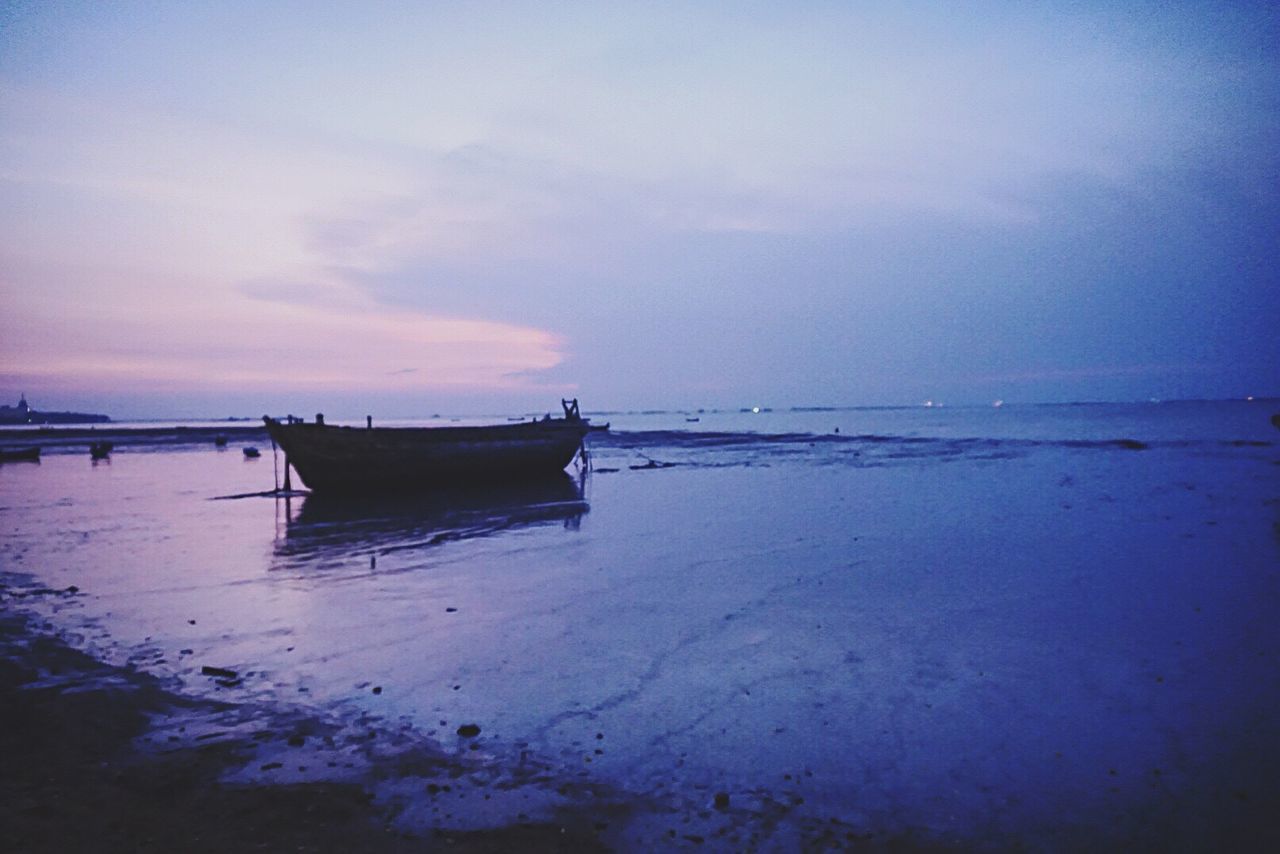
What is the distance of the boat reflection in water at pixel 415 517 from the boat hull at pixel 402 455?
562mm

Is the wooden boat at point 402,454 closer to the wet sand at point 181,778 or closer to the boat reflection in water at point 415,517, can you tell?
the boat reflection in water at point 415,517

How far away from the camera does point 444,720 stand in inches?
240

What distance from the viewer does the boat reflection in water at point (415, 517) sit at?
14.8 m

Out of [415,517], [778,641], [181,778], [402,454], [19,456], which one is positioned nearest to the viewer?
[181,778]

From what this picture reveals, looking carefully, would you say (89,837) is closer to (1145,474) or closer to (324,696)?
(324,696)

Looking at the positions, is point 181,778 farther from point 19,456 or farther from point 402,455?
point 19,456

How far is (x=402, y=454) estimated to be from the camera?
80.5ft

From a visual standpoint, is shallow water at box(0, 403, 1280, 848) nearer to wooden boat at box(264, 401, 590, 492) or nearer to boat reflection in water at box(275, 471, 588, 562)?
boat reflection in water at box(275, 471, 588, 562)

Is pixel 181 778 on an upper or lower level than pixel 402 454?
lower

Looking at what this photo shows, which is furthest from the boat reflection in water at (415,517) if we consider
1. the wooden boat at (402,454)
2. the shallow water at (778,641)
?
the wooden boat at (402,454)

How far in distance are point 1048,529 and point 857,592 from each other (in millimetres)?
7637

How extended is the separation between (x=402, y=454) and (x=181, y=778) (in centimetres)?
2037

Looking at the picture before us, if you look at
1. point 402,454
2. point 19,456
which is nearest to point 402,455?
point 402,454

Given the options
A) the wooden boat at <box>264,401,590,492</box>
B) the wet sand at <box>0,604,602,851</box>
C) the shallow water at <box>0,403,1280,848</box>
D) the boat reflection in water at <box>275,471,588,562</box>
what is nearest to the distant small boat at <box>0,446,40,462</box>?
the wooden boat at <box>264,401,590,492</box>
